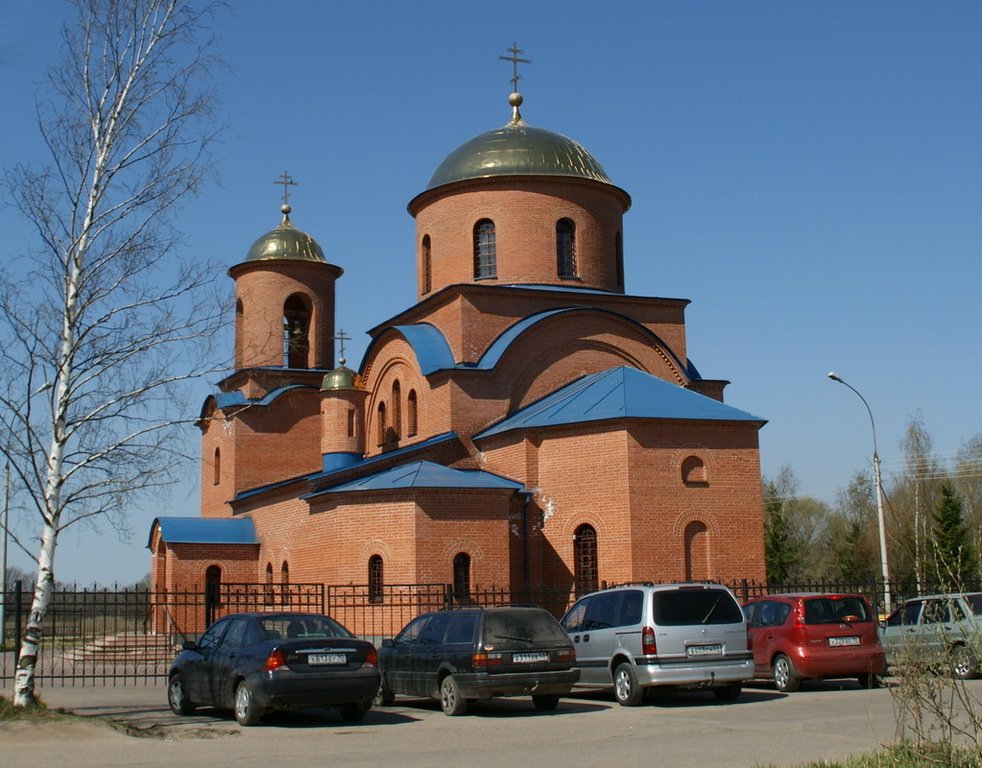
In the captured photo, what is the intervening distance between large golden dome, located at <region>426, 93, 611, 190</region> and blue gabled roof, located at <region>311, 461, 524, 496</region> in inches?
308

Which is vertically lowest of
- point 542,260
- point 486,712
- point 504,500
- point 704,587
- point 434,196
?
point 486,712

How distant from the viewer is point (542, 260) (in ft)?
87.1

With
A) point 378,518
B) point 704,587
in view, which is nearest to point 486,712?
point 704,587

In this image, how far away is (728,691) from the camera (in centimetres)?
1267

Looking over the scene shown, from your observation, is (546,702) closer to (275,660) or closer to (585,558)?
(275,660)

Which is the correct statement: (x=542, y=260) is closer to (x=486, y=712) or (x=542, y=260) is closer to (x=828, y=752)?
(x=486, y=712)

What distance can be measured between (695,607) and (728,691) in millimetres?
1107

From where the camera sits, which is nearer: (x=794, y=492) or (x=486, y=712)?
(x=486, y=712)

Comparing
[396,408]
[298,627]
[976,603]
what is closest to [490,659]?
[298,627]

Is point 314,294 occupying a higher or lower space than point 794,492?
higher

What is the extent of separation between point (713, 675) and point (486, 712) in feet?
8.00

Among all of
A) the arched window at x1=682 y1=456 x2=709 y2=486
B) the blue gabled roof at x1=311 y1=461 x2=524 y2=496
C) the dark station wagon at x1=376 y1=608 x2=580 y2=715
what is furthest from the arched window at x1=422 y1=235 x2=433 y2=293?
the dark station wagon at x1=376 y1=608 x2=580 y2=715

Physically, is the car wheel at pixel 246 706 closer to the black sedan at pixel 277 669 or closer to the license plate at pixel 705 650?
the black sedan at pixel 277 669

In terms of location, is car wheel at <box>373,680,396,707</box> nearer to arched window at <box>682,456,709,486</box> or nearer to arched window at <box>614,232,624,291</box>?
arched window at <box>682,456,709,486</box>
